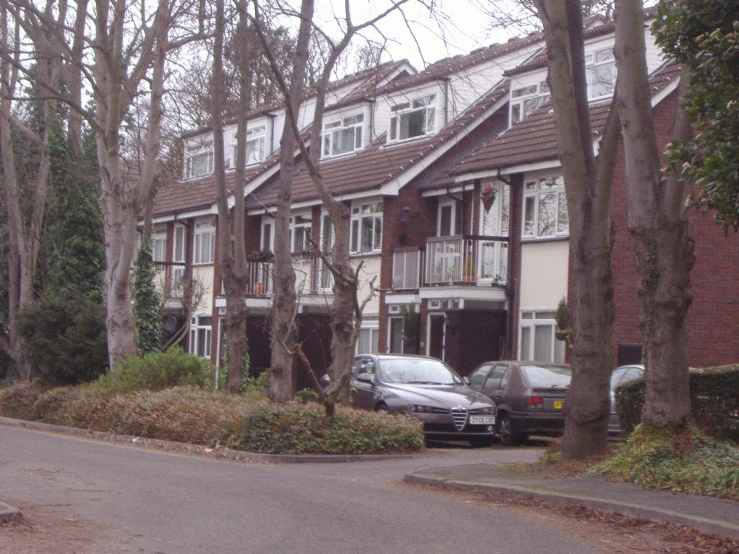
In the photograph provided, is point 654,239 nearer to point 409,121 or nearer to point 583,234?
point 583,234

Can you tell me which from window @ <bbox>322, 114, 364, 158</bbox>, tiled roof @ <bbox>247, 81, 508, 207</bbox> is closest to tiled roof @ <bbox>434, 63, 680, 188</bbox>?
tiled roof @ <bbox>247, 81, 508, 207</bbox>

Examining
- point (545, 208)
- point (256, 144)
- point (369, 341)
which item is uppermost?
point (256, 144)

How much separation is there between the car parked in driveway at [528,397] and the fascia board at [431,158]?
1026 cm

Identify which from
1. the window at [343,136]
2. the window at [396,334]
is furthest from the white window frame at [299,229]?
the window at [396,334]

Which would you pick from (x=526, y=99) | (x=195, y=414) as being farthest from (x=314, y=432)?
(x=526, y=99)

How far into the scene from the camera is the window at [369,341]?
3262 cm

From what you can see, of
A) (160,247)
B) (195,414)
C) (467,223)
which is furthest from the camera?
(160,247)

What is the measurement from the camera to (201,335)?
138 feet

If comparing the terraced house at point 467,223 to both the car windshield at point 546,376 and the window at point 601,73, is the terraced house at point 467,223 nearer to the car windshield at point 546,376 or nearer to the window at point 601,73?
the window at point 601,73

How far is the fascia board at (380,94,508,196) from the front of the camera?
101 feet

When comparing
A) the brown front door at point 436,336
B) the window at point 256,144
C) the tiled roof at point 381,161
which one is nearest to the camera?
the brown front door at point 436,336

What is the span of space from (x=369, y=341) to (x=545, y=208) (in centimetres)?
841

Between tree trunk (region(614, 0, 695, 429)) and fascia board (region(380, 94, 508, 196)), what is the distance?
1798 cm

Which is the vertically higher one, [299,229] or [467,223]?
[299,229]
